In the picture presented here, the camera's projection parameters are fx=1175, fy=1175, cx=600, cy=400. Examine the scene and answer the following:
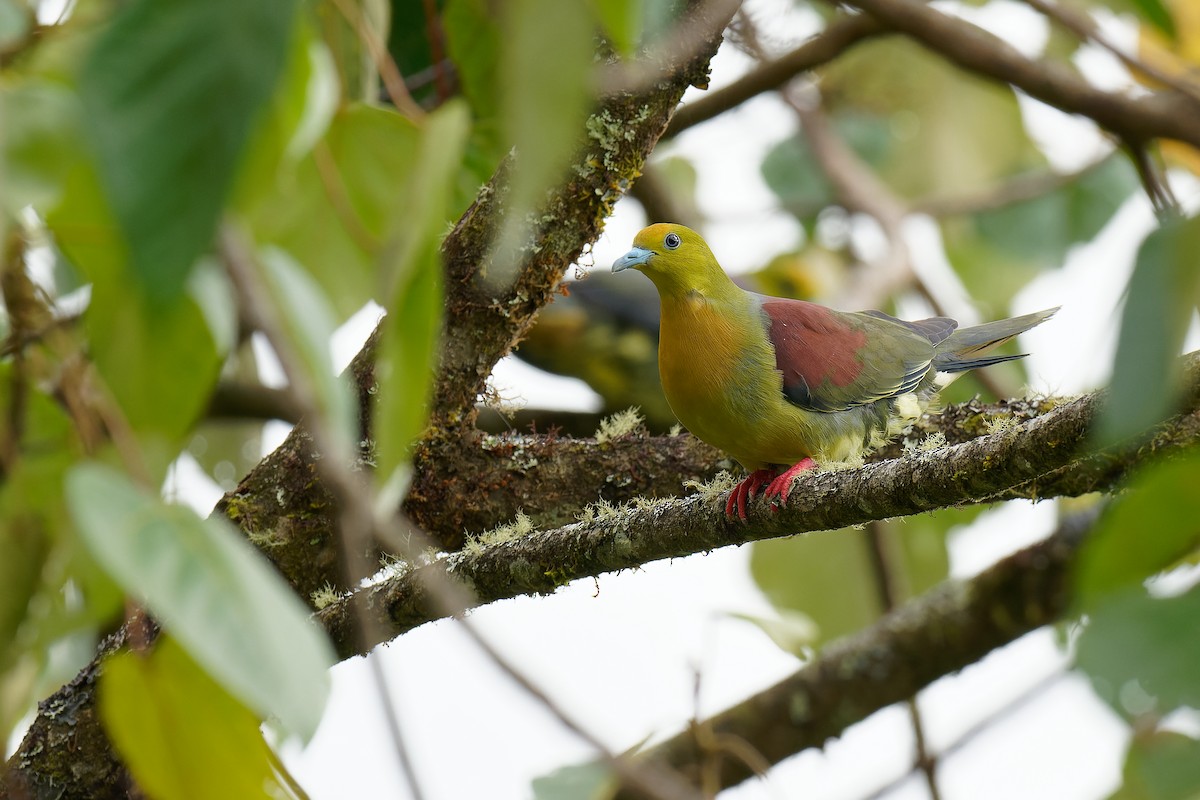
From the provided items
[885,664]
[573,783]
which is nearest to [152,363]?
[573,783]

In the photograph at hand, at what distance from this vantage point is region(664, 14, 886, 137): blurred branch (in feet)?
12.4

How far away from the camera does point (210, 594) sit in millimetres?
781

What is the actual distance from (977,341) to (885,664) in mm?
1106

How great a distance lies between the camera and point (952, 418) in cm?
275

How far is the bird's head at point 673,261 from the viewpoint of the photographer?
3035 mm

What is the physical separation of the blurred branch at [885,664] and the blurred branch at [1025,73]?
135 centimetres

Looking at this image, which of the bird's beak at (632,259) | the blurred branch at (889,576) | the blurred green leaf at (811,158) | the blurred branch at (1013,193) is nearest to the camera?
the bird's beak at (632,259)

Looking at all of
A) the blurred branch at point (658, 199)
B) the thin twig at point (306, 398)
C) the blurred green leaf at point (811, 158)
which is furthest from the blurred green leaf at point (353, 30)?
the blurred green leaf at point (811, 158)

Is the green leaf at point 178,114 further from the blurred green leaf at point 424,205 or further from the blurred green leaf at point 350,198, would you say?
the blurred green leaf at point 350,198

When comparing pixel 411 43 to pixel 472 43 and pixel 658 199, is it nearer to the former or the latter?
pixel 472 43

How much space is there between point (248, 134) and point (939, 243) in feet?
17.2

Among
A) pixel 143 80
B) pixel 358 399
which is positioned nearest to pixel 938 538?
pixel 358 399

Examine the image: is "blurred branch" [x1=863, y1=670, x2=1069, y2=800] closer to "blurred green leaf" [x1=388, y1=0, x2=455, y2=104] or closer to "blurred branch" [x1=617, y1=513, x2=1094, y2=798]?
"blurred branch" [x1=617, y1=513, x2=1094, y2=798]

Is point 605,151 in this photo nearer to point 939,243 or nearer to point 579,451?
point 579,451
